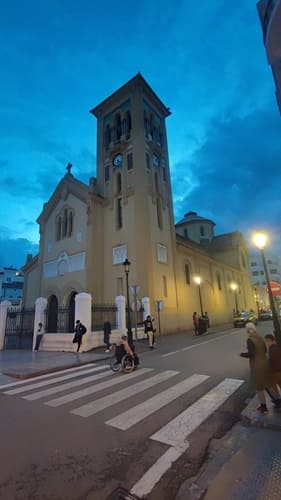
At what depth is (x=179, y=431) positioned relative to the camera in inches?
158

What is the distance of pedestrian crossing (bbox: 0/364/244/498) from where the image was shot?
364 centimetres

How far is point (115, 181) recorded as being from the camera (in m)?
26.2

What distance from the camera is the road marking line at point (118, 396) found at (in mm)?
4989

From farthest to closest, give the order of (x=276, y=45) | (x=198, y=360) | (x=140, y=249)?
Result: (x=140, y=249) < (x=276, y=45) < (x=198, y=360)

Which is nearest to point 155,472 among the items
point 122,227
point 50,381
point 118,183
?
point 50,381

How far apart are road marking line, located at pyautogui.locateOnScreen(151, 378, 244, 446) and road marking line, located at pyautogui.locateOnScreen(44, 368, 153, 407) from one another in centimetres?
255

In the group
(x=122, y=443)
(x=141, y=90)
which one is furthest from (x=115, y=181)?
(x=122, y=443)

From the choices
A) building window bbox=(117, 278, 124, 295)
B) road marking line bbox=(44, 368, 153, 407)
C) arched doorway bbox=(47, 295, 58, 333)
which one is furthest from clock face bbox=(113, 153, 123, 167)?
road marking line bbox=(44, 368, 153, 407)

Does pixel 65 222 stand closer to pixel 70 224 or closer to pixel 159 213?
pixel 70 224

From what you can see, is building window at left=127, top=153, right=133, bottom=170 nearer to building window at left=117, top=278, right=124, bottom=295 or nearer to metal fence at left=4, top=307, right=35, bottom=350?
building window at left=117, top=278, right=124, bottom=295

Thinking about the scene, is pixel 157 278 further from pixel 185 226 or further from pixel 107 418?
pixel 185 226

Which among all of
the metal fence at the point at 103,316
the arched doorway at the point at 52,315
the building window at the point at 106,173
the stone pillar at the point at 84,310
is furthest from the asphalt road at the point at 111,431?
the building window at the point at 106,173

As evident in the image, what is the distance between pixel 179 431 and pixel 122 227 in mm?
20771

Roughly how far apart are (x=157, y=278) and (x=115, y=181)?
37.1ft
